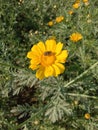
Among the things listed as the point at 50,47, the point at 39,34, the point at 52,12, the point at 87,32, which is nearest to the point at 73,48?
the point at 87,32

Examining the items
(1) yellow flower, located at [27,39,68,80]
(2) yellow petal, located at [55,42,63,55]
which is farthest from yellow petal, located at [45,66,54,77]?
(2) yellow petal, located at [55,42,63,55]

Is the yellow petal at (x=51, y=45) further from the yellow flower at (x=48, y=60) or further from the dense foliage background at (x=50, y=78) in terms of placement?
the dense foliage background at (x=50, y=78)

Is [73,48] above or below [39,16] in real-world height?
below

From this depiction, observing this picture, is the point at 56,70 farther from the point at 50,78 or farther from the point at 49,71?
the point at 50,78

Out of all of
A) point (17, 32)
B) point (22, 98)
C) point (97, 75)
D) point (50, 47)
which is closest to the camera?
point (50, 47)

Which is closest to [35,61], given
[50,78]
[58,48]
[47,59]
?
[47,59]

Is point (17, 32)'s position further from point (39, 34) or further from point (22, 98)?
point (22, 98)

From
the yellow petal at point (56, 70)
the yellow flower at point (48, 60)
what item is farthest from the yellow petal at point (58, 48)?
the yellow petal at point (56, 70)

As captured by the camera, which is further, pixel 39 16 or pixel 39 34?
pixel 39 16
